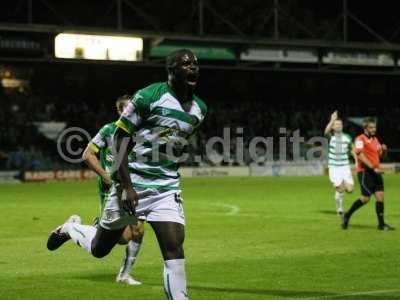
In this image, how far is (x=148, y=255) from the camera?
13.2 meters

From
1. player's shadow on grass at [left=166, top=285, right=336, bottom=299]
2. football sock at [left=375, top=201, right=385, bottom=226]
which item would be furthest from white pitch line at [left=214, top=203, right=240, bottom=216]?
player's shadow on grass at [left=166, top=285, right=336, bottom=299]

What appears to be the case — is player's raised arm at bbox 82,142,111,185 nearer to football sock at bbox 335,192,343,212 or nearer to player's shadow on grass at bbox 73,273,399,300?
player's shadow on grass at bbox 73,273,399,300

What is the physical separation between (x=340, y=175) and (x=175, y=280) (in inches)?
528

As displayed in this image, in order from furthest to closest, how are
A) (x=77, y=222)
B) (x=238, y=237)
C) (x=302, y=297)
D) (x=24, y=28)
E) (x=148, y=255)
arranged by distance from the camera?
(x=24, y=28) → (x=238, y=237) → (x=148, y=255) → (x=77, y=222) → (x=302, y=297)

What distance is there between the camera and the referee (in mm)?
16938

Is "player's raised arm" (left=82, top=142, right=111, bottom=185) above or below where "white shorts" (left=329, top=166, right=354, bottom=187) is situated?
above

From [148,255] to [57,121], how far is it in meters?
30.6

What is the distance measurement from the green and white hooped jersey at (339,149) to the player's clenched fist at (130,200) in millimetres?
13161

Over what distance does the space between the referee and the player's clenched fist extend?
9.72 metres

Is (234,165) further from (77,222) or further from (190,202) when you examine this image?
(77,222)

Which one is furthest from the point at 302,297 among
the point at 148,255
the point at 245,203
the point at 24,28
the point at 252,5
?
the point at 252,5

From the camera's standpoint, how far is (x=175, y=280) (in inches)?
304

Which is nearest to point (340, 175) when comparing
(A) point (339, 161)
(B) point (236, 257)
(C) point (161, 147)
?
(A) point (339, 161)

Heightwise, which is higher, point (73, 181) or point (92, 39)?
point (92, 39)
